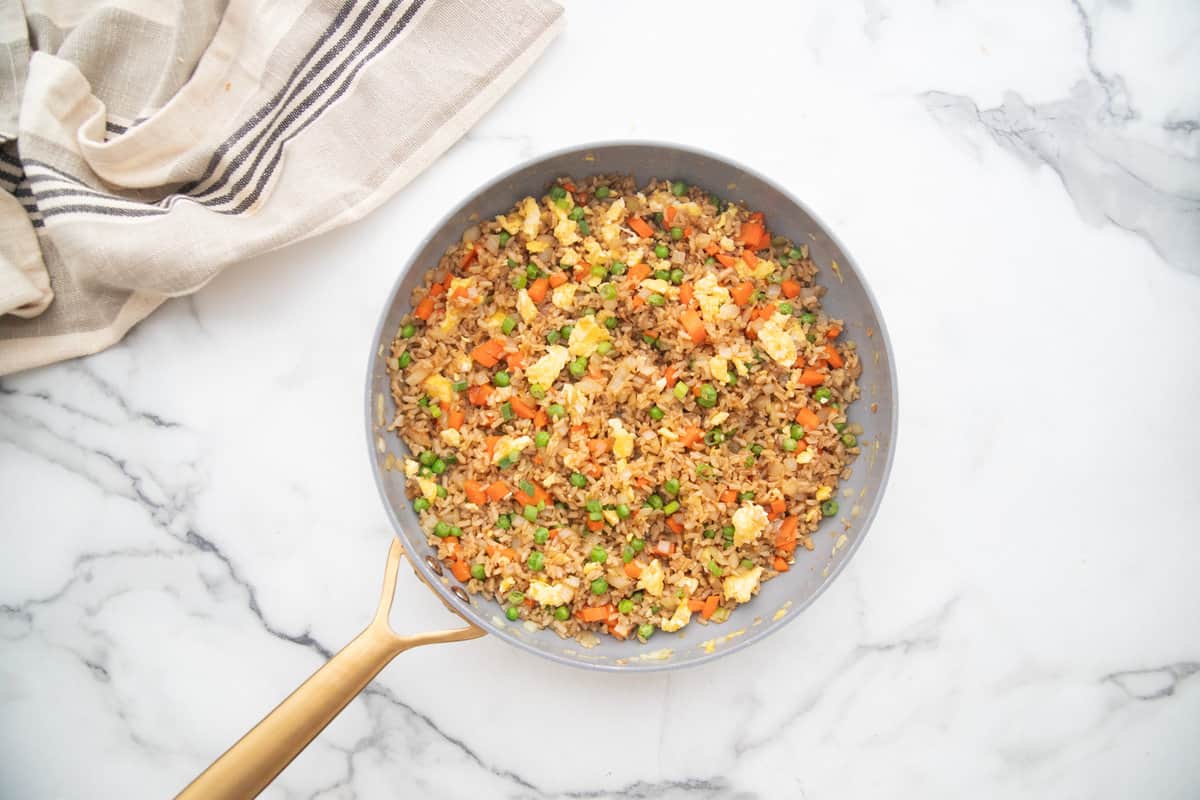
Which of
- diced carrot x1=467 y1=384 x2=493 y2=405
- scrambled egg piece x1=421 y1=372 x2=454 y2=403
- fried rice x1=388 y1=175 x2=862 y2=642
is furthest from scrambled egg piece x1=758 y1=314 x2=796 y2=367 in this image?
scrambled egg piece x1=421 y1=372 x2=454 y2=403

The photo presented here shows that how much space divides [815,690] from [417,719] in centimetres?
119

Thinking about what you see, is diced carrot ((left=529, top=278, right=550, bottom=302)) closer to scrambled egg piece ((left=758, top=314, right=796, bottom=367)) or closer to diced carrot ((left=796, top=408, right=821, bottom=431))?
scrambled egg piece ((left=758, top=314, right=796, bottom=367))

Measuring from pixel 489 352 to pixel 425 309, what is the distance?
215 millimetres

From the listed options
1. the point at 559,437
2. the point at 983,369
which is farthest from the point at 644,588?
the point at 983,369

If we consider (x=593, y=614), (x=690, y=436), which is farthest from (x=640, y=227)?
(x=593, y=614)

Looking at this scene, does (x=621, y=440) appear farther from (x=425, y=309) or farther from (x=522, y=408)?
(x=425, y=309)

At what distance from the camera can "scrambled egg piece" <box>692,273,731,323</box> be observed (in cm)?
244

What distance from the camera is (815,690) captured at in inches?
104

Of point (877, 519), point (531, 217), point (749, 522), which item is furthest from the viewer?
point (877, 519)

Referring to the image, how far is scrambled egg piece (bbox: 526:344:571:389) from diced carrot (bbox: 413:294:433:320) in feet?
1.05

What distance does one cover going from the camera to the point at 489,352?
8.01 feet

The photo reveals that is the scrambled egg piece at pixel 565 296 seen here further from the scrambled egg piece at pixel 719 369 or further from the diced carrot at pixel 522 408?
the scrambled egg piece at pixel 719 369

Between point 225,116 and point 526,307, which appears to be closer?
point 526,307

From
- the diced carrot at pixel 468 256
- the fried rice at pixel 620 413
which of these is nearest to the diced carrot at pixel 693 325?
the fried rice at pixel 620 413
